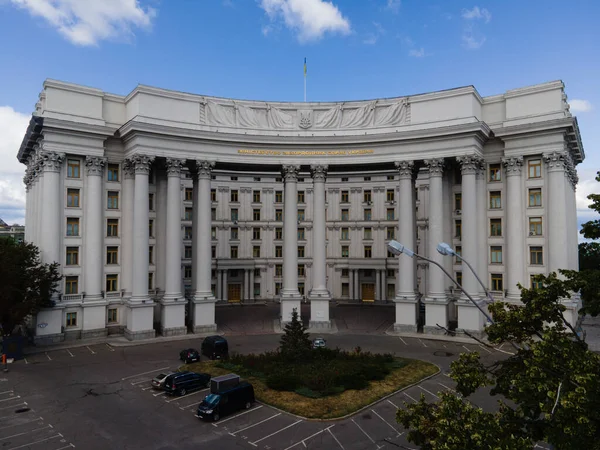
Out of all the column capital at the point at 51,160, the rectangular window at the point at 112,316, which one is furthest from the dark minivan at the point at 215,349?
the column capital at the point at 51,160

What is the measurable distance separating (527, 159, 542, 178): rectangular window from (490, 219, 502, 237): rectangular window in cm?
573

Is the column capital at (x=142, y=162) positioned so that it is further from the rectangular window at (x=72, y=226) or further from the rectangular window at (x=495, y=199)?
the rectangular window at (x=495, y=199)

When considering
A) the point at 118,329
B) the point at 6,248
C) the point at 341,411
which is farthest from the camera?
the point at 118,329

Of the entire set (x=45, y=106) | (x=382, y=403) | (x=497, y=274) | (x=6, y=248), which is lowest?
(x=382, y=403)

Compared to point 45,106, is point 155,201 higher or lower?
lower

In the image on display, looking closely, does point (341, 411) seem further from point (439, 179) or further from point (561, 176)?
point (561, 176)

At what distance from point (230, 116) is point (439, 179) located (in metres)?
23.9

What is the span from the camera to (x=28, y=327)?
44.9m

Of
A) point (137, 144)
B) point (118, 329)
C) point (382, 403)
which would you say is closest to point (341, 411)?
point (382, 403)

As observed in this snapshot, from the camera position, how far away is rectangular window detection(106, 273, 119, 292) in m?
46.7

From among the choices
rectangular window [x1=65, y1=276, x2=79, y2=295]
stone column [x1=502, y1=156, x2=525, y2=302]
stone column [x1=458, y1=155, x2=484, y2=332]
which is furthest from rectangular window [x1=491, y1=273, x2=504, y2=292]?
rectangular window [x1=65, y1=276, x2=79, y2=295]

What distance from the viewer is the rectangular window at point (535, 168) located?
45.7 meters

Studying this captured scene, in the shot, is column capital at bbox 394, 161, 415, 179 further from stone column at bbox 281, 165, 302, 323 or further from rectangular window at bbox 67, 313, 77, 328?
rectangular window at bbox 67, 313, 77, 328

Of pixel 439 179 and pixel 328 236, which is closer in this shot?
pixel 439 179
